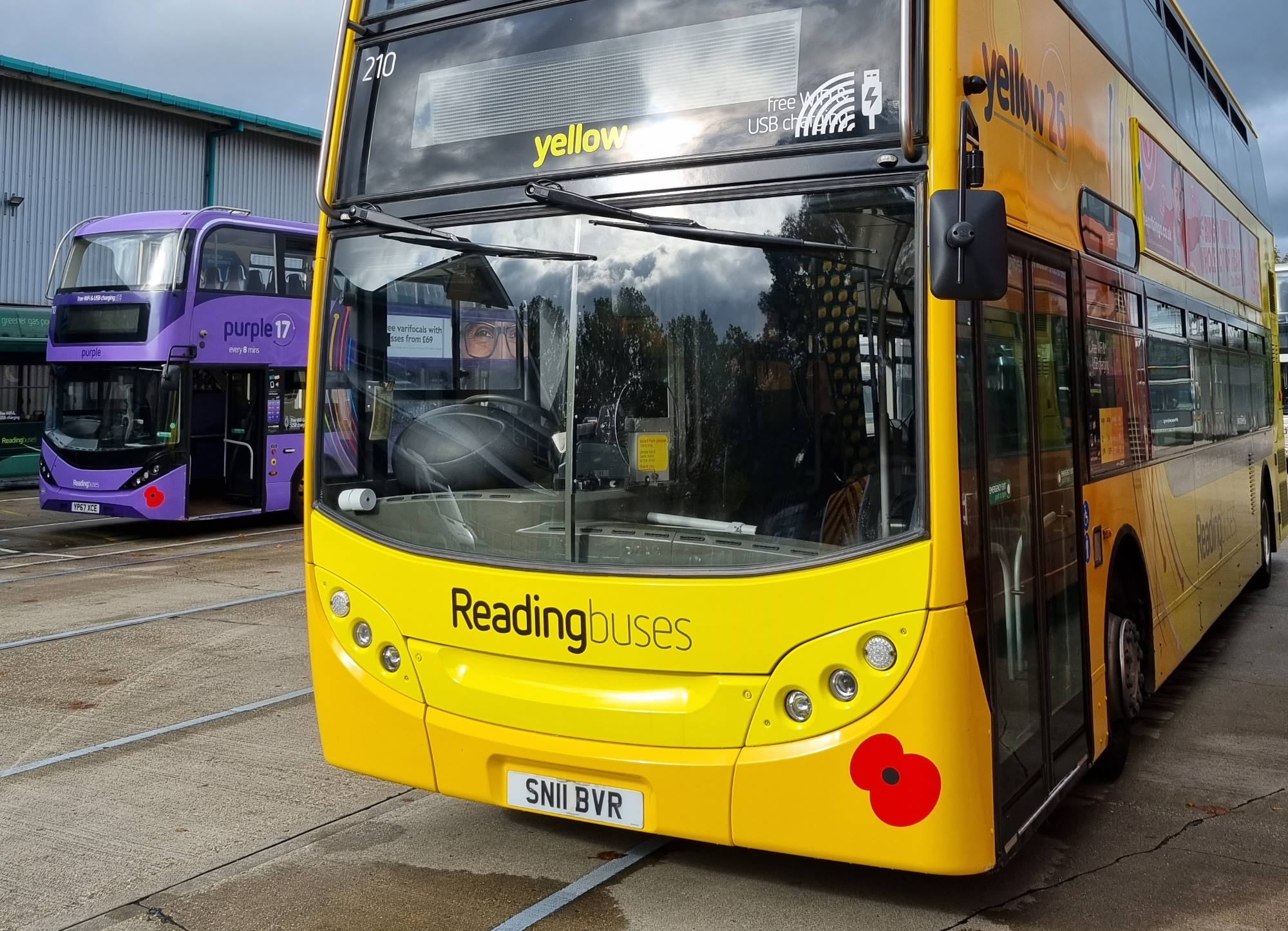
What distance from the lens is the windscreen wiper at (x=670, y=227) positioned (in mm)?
4051

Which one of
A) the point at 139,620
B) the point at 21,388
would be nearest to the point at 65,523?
the point at 21,388

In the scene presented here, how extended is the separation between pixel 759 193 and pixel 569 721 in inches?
71.2

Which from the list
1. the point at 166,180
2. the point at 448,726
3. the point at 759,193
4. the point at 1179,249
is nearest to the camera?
the point at 759,193

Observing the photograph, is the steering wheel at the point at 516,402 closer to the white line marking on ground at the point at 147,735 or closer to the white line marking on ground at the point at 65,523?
the white line marking on ground at the point at 147,735

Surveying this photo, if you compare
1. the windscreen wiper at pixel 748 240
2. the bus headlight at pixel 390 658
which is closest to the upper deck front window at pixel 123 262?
the bus headlight at pixel 390 658

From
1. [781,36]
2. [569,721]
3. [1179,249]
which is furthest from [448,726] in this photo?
[1179,249]

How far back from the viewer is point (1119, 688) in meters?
5.64

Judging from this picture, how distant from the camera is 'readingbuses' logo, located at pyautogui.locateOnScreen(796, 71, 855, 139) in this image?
398 cm

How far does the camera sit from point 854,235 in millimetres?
3959

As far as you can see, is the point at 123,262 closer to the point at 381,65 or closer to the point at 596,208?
the point at 381,65

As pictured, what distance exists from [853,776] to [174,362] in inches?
569

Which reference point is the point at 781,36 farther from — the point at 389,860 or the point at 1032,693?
the point at 389,860

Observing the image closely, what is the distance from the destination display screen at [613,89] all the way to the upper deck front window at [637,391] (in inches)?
9.1

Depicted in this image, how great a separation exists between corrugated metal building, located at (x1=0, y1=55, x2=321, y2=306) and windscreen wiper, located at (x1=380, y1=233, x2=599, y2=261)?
26588 millimetres
